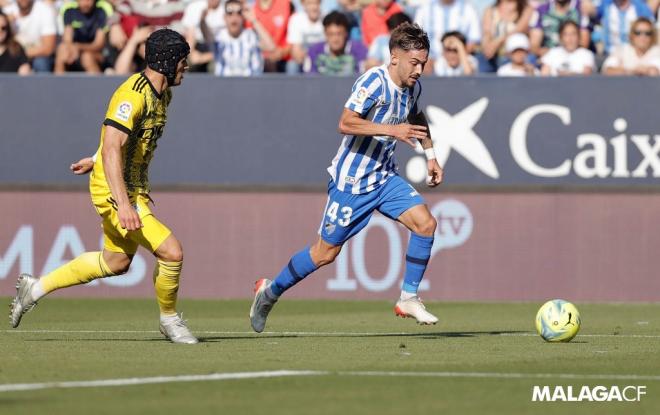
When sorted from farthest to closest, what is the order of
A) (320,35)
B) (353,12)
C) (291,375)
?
(353,12)
(320,35)
(291,375)

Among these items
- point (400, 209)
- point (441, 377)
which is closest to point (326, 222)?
point (400, 209)

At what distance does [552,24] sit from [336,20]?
2861mm

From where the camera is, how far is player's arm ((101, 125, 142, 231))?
10.1 meters

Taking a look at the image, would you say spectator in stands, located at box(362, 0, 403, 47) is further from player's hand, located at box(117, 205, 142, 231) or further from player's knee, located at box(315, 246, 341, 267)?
player's hand, located at box(117, 205, 142, 231)

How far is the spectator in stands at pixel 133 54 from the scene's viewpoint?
59.8 feet

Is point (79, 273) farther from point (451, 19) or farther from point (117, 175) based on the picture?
point (451, 19)

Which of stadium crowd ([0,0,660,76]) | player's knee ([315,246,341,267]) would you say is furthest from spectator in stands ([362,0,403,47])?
player's knee ([315,246,341,267])

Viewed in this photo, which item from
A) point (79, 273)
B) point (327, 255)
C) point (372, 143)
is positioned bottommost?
point (79, 273)

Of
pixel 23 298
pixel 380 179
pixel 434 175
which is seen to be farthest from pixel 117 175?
pixel 434 175

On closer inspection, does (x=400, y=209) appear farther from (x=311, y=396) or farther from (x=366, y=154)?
(x=311, y=396)

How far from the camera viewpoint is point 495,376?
28.2 ft

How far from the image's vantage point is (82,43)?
18.6 metres

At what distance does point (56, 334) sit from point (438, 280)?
670cm

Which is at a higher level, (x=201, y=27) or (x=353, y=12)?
(x=353, y=12)
